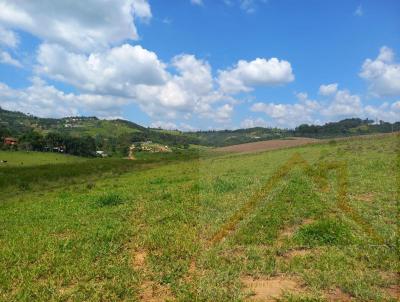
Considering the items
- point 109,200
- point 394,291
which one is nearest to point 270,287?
point 394,291

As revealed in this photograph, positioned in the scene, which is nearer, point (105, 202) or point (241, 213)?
point (241, 213)

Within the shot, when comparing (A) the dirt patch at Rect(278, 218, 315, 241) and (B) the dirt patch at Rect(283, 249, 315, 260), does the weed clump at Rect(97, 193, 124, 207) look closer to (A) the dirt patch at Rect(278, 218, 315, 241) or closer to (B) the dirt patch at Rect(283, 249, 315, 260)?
(A) the dirt patch at Rect(278, 218, 315, 241)

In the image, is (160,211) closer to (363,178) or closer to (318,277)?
(318,277)

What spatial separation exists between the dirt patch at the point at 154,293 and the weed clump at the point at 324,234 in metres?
3.72

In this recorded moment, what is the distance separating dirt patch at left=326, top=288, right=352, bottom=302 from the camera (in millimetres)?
6465

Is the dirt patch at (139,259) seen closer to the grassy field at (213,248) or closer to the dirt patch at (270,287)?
the grassy field at (213,248)

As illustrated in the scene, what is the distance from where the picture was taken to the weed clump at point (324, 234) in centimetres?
920

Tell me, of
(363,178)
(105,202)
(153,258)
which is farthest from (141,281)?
(363,178)

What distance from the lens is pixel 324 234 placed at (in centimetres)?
959

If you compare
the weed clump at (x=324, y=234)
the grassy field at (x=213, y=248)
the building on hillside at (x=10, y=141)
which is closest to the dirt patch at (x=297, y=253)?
the grassy field at (x=213, y=248)

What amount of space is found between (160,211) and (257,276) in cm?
630

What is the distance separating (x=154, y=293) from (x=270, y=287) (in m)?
2.14

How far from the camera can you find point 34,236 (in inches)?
437

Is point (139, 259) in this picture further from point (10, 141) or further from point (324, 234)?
point (10, 141)
